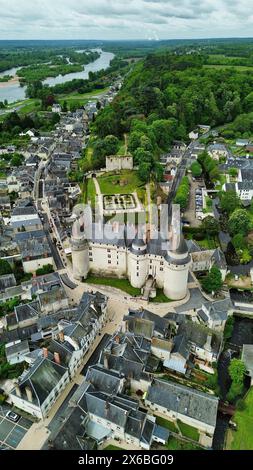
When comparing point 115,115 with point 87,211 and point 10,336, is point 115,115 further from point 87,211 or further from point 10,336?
point 10,336

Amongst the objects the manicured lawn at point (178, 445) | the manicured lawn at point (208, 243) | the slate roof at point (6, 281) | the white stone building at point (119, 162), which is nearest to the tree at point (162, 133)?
the white stone building at point (119, 162)

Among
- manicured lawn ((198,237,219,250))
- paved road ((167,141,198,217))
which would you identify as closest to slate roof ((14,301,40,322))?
manicured lawn ((198,237,219,250))

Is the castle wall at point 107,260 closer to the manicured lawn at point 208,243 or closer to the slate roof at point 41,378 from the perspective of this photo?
the manicured lawn at point 208,243

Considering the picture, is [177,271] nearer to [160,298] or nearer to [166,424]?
[160,298]

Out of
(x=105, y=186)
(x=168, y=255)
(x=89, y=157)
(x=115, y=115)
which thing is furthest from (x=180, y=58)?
(x=168, y=255)

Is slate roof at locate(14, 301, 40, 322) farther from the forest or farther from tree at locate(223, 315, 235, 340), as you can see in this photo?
Result: the forest

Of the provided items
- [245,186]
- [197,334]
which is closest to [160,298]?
[197,334]
